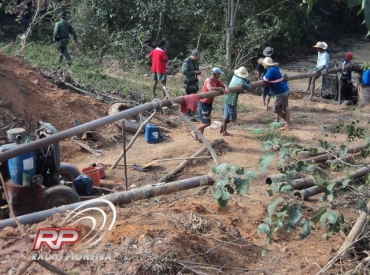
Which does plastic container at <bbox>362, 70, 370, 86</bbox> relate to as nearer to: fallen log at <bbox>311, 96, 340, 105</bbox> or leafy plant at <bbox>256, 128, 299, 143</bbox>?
fallen log at <bbox>311, 96, 340, 105</bbox>

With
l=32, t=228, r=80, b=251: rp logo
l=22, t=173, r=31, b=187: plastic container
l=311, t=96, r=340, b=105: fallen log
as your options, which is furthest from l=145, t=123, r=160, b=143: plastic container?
l=32, t=228, r=80, b=251: rp logo

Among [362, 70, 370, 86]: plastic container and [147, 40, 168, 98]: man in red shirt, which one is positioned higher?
[147, 40, 168, 98]: man in red shirt

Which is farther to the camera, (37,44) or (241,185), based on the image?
(37,44)

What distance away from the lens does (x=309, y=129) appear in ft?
39.7

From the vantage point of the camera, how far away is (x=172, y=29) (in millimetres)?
18078

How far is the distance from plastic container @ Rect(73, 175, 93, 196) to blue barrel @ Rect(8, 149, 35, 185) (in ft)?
3.52

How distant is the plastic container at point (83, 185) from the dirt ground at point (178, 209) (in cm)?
70

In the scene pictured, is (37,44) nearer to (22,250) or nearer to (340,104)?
(340,104)

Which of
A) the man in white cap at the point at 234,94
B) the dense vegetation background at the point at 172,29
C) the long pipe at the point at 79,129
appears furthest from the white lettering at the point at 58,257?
the dense vegetation background at the point at 172,29

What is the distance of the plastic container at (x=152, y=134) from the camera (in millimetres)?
10789

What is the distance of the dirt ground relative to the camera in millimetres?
5048

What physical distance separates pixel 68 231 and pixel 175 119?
8323 millimetres

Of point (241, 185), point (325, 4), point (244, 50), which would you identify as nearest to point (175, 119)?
point (244, 50)

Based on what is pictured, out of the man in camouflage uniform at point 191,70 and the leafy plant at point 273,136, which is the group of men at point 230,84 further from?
the leafy plant at point 273,136
